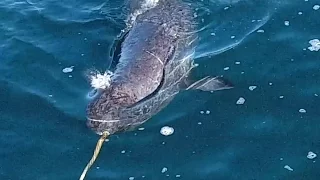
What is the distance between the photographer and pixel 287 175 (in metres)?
7.37

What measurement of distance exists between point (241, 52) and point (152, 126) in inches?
81.0

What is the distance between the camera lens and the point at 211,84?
8508mm

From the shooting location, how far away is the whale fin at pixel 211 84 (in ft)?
27.8

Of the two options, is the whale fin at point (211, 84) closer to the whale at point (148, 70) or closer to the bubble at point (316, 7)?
the whale at point (148, 70)

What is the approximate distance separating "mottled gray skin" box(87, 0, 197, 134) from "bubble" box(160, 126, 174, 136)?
247 millimetres

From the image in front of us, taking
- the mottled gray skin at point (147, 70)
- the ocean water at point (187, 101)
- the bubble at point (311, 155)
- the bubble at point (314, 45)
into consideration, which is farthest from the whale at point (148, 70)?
the bubble at point (314, 45)

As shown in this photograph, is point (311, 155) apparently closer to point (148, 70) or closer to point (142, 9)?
point (148, 70)

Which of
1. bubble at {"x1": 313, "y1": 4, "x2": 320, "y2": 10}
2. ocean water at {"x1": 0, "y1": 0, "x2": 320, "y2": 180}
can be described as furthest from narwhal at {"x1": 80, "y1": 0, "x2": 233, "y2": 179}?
bubble at {"x1": 313, "y1": 4, "x2": 320, "y2": 10}

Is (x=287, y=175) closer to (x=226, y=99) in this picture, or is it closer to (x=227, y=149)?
(x=227, y=149)

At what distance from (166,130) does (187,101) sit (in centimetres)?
59

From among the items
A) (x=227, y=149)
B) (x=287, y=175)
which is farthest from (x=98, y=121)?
(x=287, y=175)

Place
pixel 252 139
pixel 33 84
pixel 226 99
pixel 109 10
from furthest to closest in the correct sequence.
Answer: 1. pixel 109 10
2. pixel 33 84
3. pixel 226 99
4. pixel 252 139

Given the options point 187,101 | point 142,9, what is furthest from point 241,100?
point 142,9

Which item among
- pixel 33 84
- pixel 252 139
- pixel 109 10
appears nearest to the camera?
pixel 252 139
